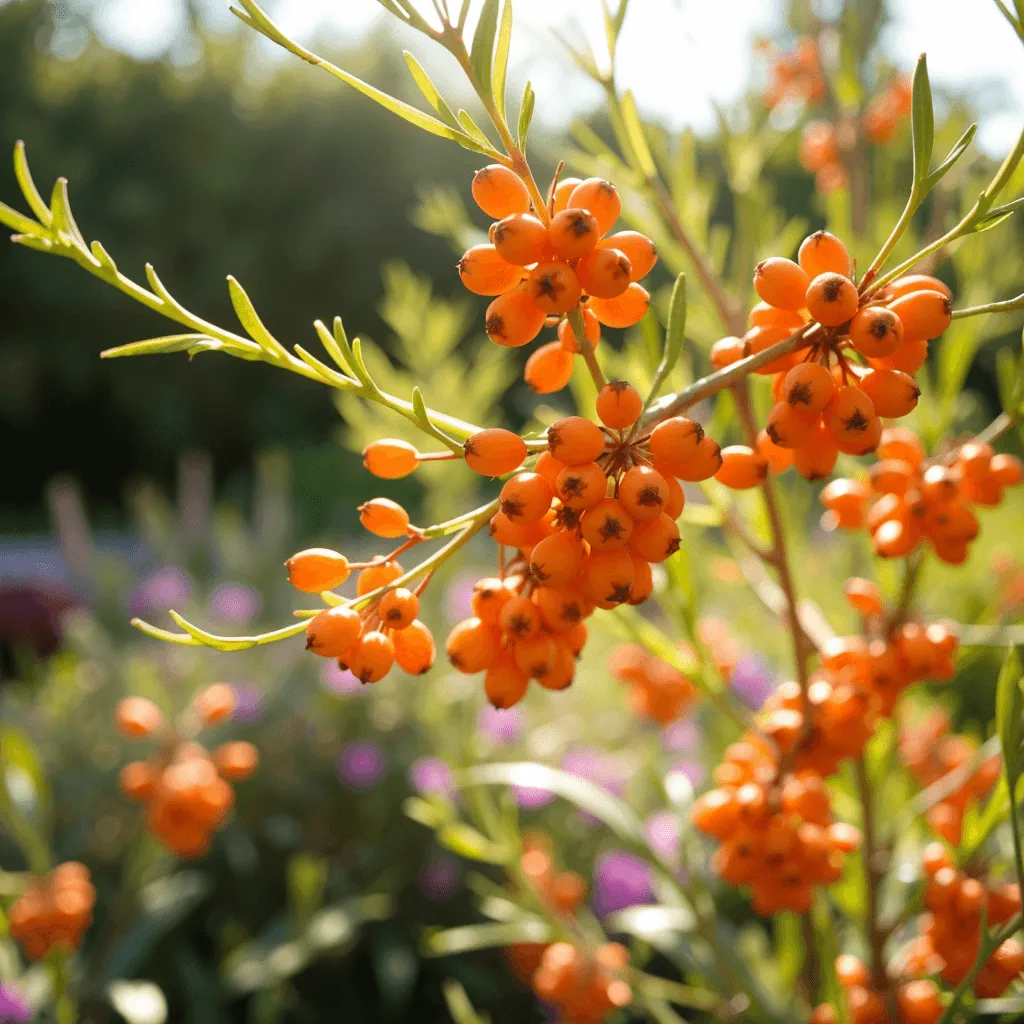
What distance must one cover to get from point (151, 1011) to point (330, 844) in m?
0.64

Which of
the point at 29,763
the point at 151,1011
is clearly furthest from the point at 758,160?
the point at 151,1011

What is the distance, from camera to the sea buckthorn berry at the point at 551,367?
13.5 inches

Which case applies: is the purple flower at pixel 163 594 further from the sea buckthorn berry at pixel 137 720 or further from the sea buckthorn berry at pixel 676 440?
the sea buckthorn berry at pixel 676 440

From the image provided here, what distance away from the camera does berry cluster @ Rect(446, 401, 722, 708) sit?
26 cm

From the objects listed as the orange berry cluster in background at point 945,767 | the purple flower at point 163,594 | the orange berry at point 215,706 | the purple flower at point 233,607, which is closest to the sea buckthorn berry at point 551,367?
the orange berry cluster in background at point 945,767

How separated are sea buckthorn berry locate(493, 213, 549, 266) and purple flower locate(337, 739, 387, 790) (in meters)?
1.41

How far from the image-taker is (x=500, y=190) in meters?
0.28

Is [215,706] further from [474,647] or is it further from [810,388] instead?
[810,388]

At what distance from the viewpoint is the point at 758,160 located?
2.21 ft

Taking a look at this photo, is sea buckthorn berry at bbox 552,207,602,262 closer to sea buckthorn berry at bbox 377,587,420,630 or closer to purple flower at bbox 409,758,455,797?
sea buckthorn berry at bbox 377,587,420,630

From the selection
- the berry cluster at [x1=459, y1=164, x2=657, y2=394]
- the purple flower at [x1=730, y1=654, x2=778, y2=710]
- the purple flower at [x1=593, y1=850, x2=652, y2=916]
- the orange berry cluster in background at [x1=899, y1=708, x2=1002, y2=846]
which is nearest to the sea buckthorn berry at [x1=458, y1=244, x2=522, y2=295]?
the berry cluster at [x1=459, y1=164, x2=657, y2=394]

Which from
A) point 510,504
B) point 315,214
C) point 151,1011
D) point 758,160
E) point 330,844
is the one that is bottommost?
point 330,844

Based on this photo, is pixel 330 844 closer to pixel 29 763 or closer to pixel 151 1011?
pixel 151 1011

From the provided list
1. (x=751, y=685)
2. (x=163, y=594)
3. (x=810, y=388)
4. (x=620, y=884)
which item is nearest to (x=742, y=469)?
(x=810, y=388)
